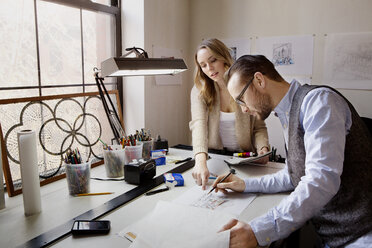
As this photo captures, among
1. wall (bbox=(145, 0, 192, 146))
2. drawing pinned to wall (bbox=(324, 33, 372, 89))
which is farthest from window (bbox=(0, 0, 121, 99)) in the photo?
drawing pinned to wall (bbox=(324, 33, 372, 89))

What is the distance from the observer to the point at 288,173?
1.28m

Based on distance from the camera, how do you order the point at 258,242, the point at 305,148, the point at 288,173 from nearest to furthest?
the point at 258,242 < the point at 305,148 < the point at 288,173

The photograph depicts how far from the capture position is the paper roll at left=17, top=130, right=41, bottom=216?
1079 millimetres

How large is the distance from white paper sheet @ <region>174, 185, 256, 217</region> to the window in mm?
1012

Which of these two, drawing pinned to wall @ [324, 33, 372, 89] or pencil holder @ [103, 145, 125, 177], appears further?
drawing pinned to wall @ [324, 33, 372, 89]

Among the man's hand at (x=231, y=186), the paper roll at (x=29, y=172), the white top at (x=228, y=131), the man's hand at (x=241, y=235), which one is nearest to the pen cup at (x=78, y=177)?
the paper roll at (x=29, y=172)

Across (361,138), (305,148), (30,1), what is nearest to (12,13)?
(30,1)

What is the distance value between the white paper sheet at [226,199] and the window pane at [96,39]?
3.63 ft

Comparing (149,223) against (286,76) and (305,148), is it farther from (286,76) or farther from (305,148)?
(286,76)

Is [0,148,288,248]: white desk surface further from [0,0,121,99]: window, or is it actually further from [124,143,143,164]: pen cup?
[0,0,121,99]: window

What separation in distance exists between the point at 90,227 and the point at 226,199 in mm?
539

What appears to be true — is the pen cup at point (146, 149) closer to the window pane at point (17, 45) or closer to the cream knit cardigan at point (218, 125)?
the cream knit cardigan at point (218, 125)

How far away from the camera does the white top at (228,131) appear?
6.31ft

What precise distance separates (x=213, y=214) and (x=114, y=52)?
1.52 metres
